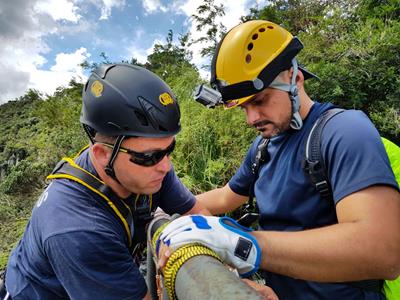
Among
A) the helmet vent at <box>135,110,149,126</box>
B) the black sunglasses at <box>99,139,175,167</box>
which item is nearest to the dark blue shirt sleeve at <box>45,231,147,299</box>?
the black sunglasses at <box>99,139,175,167</box>

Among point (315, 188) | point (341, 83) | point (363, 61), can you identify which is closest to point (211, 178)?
point (341, 83)

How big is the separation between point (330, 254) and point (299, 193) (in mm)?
501

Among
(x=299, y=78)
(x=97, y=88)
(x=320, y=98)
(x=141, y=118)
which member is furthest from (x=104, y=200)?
(x=320, y=98)

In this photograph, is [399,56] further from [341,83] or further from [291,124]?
[291,124]

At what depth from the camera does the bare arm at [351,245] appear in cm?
173

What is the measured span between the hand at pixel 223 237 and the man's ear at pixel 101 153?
1.03 m

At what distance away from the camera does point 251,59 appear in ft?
8.27

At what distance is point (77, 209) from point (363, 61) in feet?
22.6

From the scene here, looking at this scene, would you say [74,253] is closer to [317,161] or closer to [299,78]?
[317,161]

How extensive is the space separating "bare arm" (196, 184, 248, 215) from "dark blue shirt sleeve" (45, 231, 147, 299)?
1508 millimetres

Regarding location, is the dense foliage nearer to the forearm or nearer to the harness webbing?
the harness webbing

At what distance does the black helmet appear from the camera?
230 centimetres

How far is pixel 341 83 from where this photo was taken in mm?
6957

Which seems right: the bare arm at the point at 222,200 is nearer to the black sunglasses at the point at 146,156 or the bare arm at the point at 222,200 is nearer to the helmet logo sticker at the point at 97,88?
the black sunglasses at the point at 146,156
